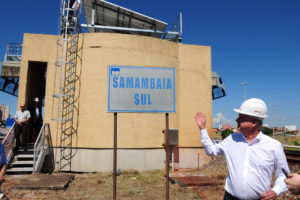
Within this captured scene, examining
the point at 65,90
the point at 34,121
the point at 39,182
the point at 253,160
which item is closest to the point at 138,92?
the point at 253,160

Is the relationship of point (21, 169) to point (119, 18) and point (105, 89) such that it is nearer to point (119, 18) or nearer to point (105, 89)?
point (105, 89)

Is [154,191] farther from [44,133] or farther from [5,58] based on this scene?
[5,58]

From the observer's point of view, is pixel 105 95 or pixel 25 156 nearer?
pixel 25 156

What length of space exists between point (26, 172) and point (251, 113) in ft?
29.3

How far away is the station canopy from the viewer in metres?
11.7

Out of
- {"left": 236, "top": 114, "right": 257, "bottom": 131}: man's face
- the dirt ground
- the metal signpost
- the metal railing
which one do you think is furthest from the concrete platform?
{"left": 236, "top": 114, "right": 257, "bottom": 131}: man's face

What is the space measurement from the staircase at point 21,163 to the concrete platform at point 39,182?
394mm

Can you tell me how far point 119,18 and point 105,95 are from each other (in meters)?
5.28

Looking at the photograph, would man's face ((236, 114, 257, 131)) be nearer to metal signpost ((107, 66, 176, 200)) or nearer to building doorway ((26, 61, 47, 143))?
metal signpost ((107, 66, 176, 200))

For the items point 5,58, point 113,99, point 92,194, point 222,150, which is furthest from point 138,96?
point 5,58

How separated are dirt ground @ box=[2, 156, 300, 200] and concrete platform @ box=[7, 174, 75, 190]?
12 cm

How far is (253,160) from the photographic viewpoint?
2.38 meters

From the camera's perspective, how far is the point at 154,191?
7.00m

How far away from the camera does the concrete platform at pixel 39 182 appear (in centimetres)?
689
